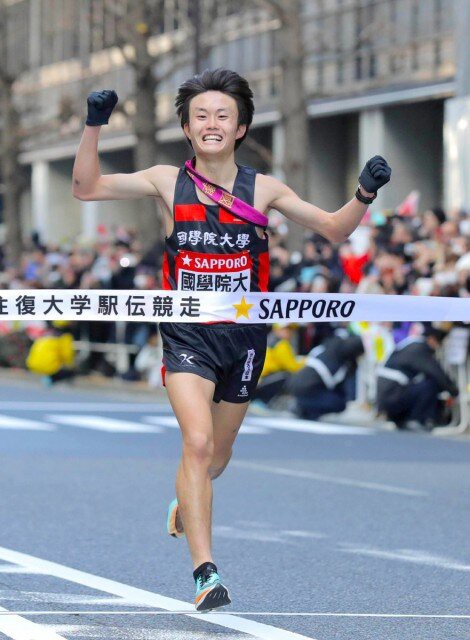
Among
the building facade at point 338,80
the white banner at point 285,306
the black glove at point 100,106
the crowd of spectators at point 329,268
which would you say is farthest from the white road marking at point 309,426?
the black glove at point 100,106

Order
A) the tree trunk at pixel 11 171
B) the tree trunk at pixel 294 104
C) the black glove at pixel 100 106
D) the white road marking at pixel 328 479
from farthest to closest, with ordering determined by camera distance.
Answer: the tree trunk at pixel 11 171, the tree trunk at pixel 294 104, the white road marking at pixel 328 479, the black glove at pixel 100 106

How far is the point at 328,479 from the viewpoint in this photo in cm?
1286

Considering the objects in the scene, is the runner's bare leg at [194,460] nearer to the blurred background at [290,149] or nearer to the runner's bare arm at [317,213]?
the runner's bare arm at [317,213]

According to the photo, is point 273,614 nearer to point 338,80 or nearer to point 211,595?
point 211,595

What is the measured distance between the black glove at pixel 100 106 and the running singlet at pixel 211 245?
0.46 metres

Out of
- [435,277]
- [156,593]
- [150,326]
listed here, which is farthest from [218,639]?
[150,326]

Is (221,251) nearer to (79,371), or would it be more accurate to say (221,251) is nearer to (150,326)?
(150,326)

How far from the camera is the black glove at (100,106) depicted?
6457mm

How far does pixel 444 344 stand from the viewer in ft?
57.6

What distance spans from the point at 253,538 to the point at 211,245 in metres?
3.14

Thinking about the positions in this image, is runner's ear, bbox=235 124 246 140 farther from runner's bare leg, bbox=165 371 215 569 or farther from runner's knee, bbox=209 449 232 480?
runner's knee, bbox=209 449 232 480

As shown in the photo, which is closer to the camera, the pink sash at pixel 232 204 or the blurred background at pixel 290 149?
the pink sash at pixel 232 204

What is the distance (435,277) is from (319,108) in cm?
1980

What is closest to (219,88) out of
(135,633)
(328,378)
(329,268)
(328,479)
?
(135,633)
